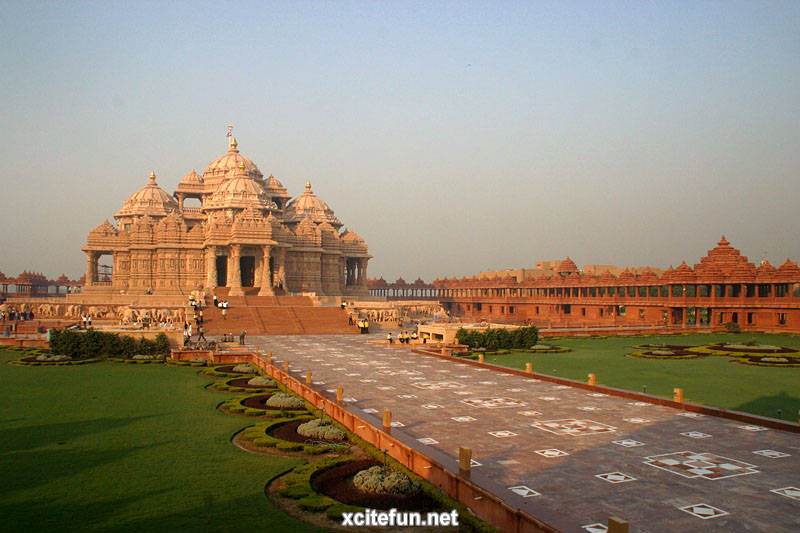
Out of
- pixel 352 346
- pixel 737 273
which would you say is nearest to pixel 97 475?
pixel 352 346

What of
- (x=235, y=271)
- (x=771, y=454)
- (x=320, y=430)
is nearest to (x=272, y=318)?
(x=235, y=271)

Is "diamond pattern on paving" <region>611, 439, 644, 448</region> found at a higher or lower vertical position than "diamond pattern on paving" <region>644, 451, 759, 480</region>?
higher

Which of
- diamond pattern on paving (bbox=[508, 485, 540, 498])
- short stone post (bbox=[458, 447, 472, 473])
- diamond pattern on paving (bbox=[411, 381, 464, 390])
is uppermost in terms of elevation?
short stone post (bbox=[458, 447, 472, 473])

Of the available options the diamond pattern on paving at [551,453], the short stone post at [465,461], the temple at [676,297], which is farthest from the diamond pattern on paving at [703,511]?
the temple at [676,297]

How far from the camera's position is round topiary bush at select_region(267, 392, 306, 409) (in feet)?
63.1

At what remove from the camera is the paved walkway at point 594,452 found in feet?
33.9

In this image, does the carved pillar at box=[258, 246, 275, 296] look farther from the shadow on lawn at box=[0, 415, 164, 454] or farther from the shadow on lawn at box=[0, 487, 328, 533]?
the shadow on lawn at box=[0, 487, 328, 533]

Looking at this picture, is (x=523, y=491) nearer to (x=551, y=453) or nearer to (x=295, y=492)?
(x=551, y=453)

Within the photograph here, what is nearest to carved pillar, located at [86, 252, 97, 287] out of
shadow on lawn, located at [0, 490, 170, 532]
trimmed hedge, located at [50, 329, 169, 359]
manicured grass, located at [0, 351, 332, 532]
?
trimmed hedge, located at [50, 329, 169, 359]

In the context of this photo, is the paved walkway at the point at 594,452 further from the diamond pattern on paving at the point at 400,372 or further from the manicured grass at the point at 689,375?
the manicured grass at the point at 689,375

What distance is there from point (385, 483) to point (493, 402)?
909cm

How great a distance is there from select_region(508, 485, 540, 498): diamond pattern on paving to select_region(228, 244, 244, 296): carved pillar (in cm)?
4784

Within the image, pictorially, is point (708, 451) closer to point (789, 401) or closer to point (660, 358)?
point (789, 401)

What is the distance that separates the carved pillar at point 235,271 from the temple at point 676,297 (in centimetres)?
2580
